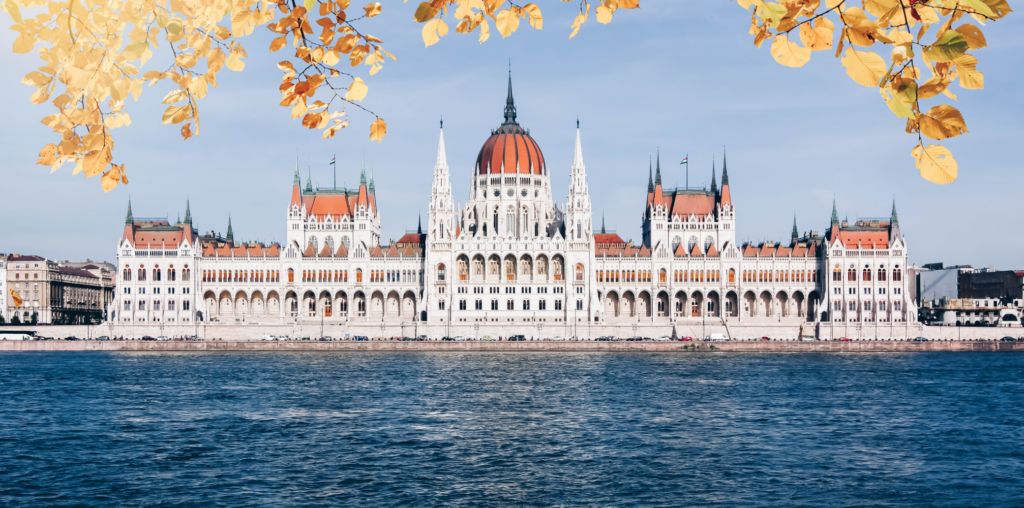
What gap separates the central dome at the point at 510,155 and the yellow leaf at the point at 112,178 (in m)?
107

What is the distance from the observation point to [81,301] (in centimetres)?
14550

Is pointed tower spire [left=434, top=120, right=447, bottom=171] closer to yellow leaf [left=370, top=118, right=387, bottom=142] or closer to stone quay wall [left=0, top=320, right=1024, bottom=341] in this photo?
stone quay wall [left=0, top=320, right=1024, bottom=341]

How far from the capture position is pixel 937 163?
431 centimetres

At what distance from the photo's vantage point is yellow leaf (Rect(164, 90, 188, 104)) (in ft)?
17.9

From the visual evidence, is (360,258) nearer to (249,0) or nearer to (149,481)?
(149,481)

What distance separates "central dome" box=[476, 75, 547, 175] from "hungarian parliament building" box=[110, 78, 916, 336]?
9.0 inches

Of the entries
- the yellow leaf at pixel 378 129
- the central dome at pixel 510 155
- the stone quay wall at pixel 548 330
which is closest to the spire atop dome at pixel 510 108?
the central dome at pixel 510 155

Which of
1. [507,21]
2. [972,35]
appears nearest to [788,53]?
[972,35]

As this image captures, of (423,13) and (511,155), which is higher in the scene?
(511,155)

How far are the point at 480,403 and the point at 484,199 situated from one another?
217 feet

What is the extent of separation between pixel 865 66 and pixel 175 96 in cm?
393

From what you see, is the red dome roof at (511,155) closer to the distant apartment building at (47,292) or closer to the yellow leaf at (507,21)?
the distant apartment building at (47,292)

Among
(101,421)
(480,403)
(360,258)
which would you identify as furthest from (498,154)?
(101,421)

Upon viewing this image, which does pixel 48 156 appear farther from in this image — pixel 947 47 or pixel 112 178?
pixel 947 47
